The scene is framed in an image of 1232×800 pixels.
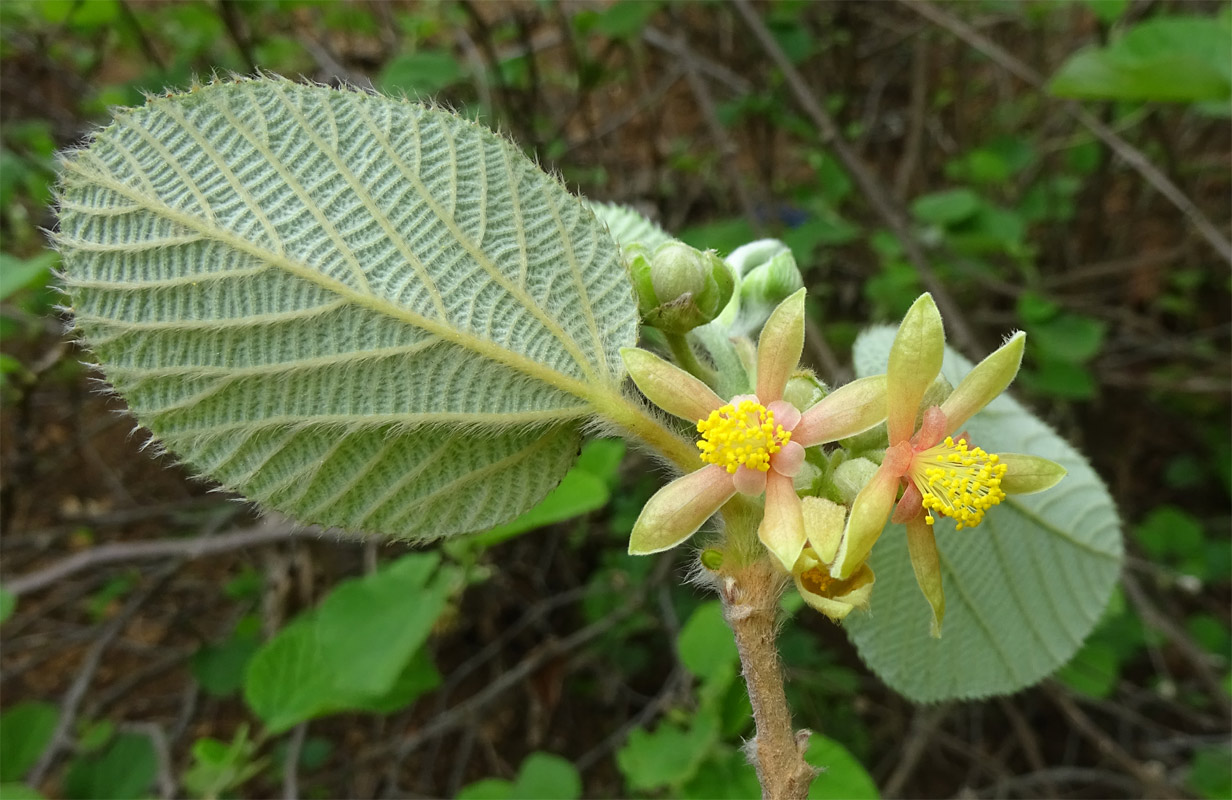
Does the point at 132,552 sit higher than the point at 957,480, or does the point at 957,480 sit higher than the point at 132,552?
the point at 132,552

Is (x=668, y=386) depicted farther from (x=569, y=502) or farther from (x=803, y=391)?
(x=569, y=502)

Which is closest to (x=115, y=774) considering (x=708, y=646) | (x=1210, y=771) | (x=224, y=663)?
(x=224, y=663)

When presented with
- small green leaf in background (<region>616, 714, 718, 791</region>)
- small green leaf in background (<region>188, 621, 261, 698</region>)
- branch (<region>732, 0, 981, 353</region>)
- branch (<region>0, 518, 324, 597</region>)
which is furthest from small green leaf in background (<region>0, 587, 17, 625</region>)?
branch (<region>732, 0, 981, 353</region>)

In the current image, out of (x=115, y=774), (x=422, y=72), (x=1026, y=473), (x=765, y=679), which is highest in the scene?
(x=422, y=72)

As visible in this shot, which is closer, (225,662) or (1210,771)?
(1210,771)

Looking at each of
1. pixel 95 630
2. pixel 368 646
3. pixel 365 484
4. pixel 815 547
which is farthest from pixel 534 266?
pixel 95 630

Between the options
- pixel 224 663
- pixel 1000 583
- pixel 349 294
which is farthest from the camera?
pixel 224 663

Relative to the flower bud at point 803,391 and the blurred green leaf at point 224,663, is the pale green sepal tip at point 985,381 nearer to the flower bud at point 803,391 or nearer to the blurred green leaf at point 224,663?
the flower bud at point 803,391
